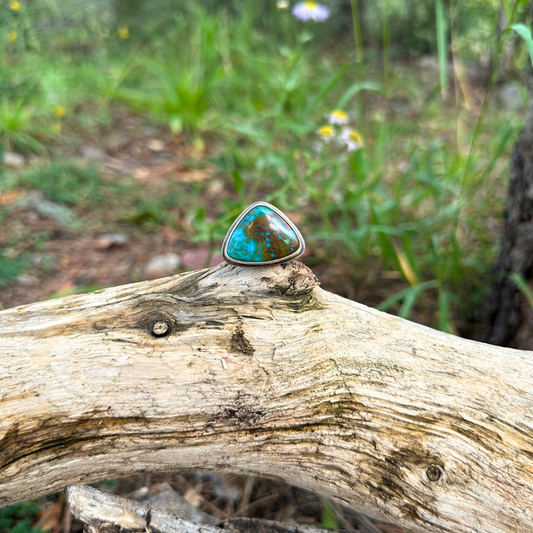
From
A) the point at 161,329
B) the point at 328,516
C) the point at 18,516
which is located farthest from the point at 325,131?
the point at 18,516

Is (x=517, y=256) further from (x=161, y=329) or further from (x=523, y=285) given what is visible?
(x=161, y=329)

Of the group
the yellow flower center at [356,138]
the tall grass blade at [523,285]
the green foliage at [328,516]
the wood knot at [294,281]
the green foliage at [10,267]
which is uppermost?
the yellow flower center at [356,138]

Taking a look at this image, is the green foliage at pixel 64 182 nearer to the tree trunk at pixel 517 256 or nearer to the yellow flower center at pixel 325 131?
the yellow flower center at pixel 325 131

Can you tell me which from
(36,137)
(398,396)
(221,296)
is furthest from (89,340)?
(36,137)

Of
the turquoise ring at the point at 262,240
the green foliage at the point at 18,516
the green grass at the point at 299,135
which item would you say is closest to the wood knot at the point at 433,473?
the turquoise ring at the point at 262,240

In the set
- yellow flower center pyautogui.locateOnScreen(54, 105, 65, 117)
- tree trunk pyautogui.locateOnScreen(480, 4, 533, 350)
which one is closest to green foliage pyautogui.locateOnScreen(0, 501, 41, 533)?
tree trunk pyautogui.locateOnScreen(480, 4, 533, 350)

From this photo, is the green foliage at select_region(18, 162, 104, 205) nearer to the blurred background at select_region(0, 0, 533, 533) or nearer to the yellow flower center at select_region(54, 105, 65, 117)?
the blurred background at select_region(0, 0, 533, 533)
